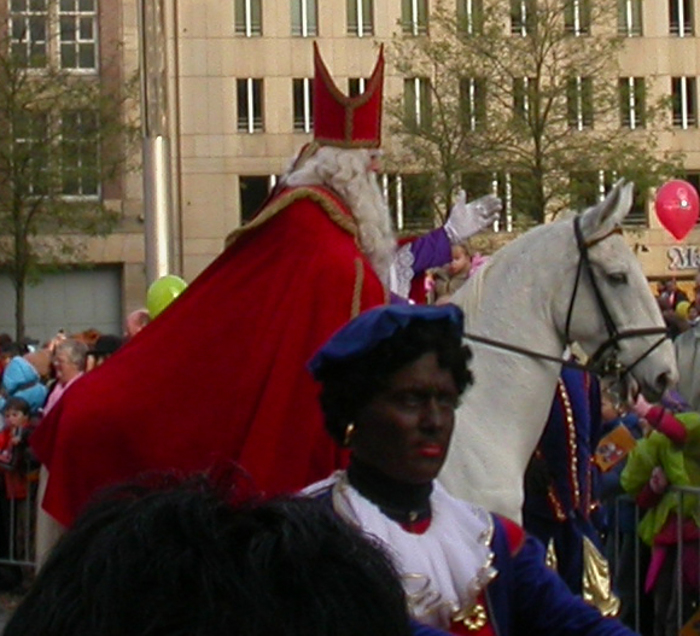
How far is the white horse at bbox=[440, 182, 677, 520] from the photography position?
593 centimetres

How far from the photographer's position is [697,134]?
156 ft

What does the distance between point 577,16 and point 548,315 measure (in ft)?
100

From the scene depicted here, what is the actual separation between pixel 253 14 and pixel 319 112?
138ft

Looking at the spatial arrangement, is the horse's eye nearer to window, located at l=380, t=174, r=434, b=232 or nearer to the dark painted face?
the dark painted face

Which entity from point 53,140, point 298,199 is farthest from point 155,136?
point 53,140

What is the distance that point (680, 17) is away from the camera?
48.2 metres

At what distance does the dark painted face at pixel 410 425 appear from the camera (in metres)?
3.20

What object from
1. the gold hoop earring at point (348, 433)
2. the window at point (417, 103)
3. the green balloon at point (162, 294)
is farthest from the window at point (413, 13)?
the gold hoop earring at point (348, 433)

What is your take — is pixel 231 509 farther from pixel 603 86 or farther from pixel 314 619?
pixel 603 86

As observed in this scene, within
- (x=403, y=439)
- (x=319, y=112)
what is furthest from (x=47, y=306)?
(x=403, y=439)

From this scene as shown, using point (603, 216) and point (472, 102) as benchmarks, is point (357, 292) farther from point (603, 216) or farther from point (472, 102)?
point (472, 102)

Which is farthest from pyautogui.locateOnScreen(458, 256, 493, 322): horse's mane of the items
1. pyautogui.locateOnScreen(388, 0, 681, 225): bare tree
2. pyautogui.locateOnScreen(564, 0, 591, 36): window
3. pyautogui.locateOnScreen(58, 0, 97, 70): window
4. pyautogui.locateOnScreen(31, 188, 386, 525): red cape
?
pyautogui.locateOnScreen(58, 0, 97, 70): window

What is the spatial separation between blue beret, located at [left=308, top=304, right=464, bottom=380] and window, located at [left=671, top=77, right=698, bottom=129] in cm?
4502

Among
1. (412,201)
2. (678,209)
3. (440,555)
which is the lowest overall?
(440,555)
